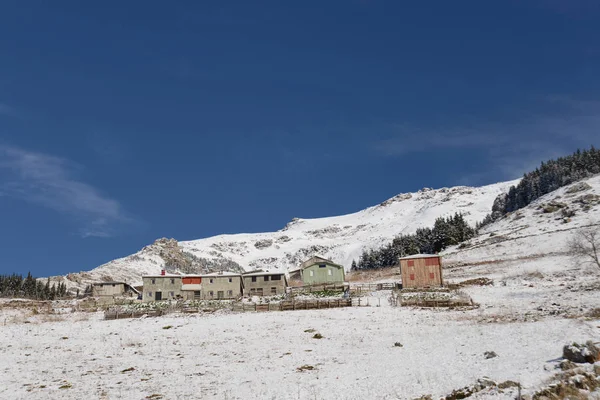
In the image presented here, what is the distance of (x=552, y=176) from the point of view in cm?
16350

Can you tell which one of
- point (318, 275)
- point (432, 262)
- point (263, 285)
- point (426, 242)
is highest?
point (426, 242)

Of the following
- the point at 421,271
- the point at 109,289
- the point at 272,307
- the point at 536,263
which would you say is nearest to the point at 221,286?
the point at 272,307

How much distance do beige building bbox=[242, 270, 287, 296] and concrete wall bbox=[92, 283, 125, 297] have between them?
32436mm

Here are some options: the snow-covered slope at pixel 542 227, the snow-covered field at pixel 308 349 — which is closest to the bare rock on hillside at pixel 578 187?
the snow-covered slope at pixel 542 227

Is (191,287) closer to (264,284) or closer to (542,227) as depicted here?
(264,284)

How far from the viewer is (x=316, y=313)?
159 feet

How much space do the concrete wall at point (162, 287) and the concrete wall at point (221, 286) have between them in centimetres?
515

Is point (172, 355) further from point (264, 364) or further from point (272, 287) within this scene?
point (272, 287)

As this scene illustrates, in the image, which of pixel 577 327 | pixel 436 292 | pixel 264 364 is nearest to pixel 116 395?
pixel 264 364

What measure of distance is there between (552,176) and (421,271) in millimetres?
119487

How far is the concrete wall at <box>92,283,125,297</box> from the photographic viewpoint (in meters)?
95.4

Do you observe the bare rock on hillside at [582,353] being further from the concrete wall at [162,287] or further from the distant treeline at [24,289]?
the distant treeline at [24,289]

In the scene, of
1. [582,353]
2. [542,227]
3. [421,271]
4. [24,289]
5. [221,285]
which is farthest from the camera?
[542,227]

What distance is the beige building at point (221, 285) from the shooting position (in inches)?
3145
